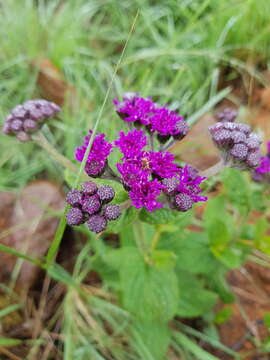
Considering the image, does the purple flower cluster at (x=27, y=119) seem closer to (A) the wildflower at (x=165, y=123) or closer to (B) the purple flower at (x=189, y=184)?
(A) the wildflower at (x=165, y=123)

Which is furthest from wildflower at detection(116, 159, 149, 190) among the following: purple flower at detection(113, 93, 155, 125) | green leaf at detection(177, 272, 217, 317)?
green leaf at detection(177, 272, 217, 317)

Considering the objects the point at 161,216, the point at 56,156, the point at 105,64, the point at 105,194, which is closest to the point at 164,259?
the point at 161,216

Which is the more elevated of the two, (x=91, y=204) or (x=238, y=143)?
(x=238, y=143)

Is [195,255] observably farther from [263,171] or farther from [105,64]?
[105,64]

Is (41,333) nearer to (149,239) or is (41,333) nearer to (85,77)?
(149,239)

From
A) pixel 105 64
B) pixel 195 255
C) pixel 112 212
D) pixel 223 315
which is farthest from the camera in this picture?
pixel 105 64
